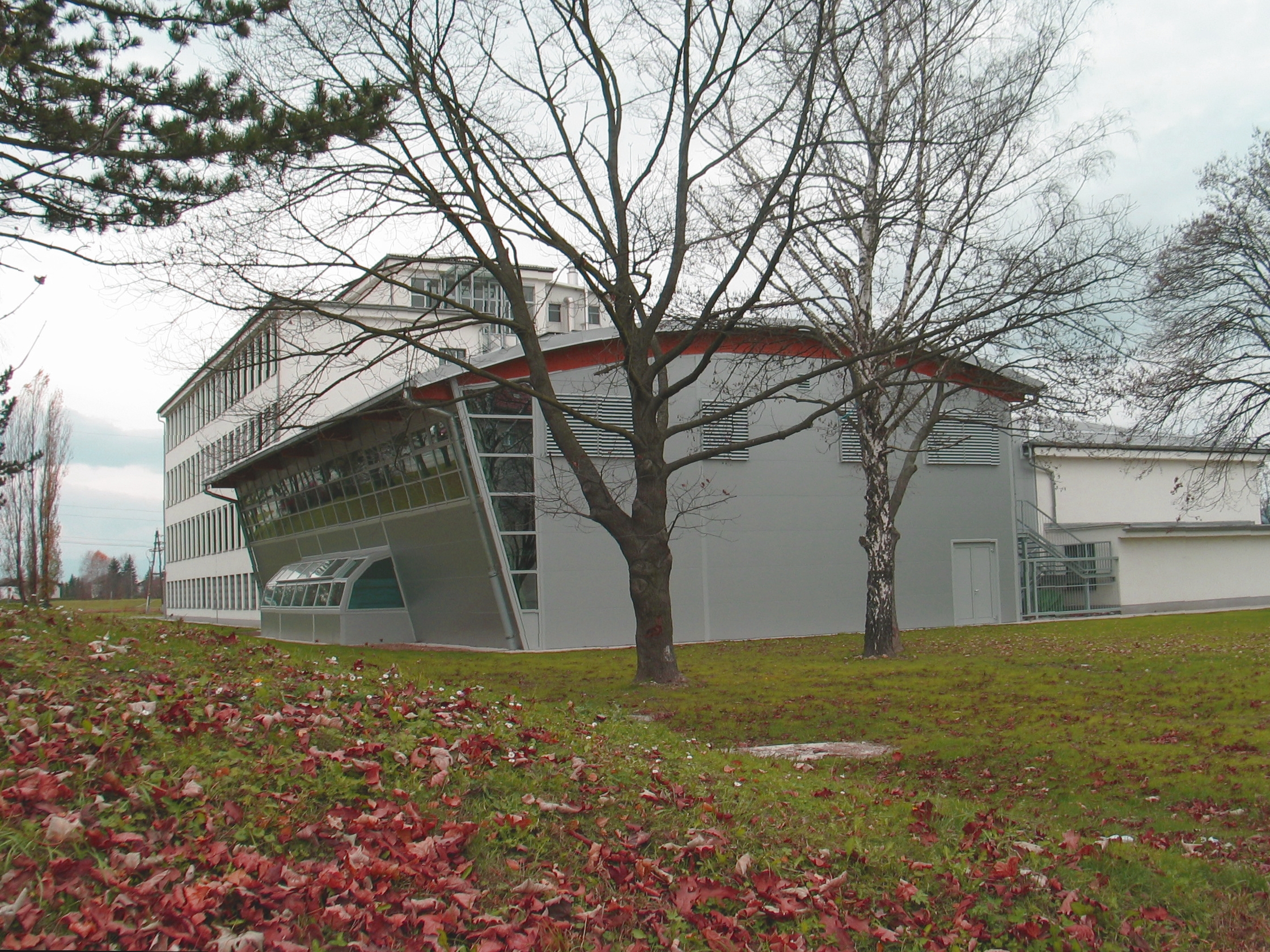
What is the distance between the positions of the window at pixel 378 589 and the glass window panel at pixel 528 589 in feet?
19.7

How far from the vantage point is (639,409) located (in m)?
14.6

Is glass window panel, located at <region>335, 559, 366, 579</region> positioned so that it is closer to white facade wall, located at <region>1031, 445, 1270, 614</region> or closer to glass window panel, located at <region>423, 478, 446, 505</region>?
glass window panel, located at <region>423, 478, 446, 505</region>

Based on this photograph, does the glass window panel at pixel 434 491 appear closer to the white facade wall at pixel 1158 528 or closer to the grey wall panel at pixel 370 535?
the grey wall panel at pixel 370 535

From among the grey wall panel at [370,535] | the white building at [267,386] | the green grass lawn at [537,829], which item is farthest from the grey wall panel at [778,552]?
the green grass lawn at [537,829]

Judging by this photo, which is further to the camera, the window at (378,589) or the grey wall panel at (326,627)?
the window at (378,589)

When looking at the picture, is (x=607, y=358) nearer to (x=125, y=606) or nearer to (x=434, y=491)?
(x=434, y=491)

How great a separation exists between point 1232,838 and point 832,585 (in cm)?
2249

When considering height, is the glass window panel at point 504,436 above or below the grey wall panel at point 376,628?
above

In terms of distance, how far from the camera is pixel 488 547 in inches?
995

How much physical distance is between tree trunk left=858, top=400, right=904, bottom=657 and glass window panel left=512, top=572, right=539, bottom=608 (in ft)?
28.4

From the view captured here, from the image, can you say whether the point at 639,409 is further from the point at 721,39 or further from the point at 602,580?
the point at 602,580

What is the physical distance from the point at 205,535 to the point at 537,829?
2341 inches

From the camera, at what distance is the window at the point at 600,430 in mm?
25906

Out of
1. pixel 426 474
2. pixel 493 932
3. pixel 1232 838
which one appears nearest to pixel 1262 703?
→ pixel 1232 838
